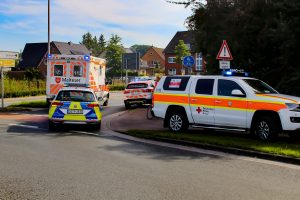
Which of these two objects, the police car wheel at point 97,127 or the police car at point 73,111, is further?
the police car wheel at point 97,127

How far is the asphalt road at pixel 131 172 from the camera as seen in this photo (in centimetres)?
664

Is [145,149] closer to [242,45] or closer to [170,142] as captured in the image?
[170,142]

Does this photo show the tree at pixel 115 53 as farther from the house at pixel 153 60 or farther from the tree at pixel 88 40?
the tree at pixel 88 40

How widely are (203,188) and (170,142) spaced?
17.2 feet

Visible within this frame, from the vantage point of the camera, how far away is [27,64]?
85.3m

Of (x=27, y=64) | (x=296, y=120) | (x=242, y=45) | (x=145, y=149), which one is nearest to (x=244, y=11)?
(x=242, y=45)

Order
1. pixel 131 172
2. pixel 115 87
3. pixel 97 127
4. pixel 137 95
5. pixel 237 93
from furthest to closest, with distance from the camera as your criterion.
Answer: pixel 115 87, pixel 137 95, pixel 97 127, pixel 237 93, pixel 131 172

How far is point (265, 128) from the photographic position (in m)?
11.9

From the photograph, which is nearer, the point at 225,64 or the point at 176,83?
the point at 176,83

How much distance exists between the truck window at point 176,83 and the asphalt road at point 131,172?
7.90 feet

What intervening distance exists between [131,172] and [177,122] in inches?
235

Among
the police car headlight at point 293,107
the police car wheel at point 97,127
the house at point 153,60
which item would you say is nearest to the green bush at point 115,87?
the police car wheel at point 97,127

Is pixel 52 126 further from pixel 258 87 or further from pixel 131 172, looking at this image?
pixel 131 172

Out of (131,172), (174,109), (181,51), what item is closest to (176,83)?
(174,109)
